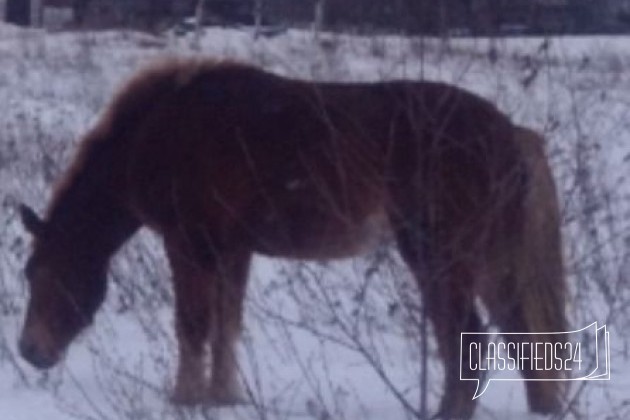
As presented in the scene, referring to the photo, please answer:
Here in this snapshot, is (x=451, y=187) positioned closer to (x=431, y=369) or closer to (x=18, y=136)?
(x=431, y=369)

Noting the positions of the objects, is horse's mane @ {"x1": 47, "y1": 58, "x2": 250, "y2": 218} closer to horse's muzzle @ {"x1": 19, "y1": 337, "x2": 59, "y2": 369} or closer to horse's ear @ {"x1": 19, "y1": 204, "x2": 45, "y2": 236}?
horse's ear @ {"x1": 19, "y1": 204, "x2": 45, "y2": 236}

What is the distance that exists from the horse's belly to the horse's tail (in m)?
0.61

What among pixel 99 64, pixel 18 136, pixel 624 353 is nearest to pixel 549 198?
pixel 624 353

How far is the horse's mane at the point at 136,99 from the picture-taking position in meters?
6.20

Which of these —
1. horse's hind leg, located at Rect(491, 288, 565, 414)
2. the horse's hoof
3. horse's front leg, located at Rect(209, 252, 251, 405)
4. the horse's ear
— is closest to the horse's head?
the horse's ear

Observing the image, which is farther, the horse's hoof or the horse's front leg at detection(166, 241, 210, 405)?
the horse's front leg at detection(166, 241, 210, 405)

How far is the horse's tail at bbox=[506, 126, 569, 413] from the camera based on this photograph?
530cm

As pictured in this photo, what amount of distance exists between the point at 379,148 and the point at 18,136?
5962mm

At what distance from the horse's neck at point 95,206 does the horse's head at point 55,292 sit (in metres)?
0.05

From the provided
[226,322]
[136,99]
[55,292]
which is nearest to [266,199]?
[226,322]

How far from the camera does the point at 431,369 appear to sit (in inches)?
223

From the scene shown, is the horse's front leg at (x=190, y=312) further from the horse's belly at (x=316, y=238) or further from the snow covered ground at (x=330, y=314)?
the horse's belly at (x=316, y=238)

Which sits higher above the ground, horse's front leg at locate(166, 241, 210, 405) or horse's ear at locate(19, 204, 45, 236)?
horse's ear at locate(19, 204, 45, 236)

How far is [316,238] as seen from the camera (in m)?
5.89
